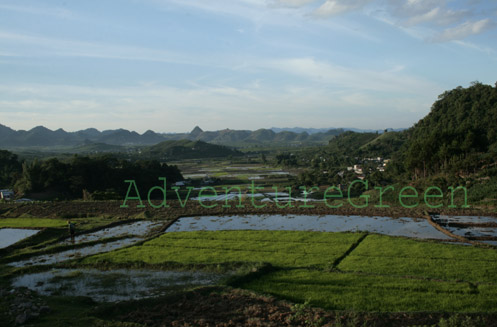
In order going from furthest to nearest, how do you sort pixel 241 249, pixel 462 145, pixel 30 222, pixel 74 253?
1. pixel 462 145
2. pixel 30 222
3. pixel 74 253
4. pixel 241 249

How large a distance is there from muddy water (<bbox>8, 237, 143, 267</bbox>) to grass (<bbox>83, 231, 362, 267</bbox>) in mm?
1016

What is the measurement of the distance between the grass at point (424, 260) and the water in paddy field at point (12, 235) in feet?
49.3

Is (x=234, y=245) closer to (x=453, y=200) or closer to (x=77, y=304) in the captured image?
(x=77, y=304)

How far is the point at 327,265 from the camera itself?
40.3ft

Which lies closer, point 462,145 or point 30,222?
point 30,222

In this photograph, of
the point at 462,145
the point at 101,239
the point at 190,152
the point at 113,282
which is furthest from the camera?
the point at 190,152

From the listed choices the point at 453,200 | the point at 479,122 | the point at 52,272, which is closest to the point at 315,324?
the point at 52,272

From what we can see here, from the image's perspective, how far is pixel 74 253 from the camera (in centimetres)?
1557

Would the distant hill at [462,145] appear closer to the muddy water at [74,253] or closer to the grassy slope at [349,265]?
the grassy slope at [349,265]

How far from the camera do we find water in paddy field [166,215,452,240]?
17.6 meters

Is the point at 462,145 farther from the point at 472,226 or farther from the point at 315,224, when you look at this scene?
the point at 315,224

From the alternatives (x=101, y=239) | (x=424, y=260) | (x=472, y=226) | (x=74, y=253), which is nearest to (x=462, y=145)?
(x=472, y=226)

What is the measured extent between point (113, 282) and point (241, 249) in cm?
520

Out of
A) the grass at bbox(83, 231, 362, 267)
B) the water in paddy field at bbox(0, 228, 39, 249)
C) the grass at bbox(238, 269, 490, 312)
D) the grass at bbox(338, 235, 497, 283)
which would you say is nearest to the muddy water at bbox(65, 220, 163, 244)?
the grass at bbox(83, 231, 362, 267)
